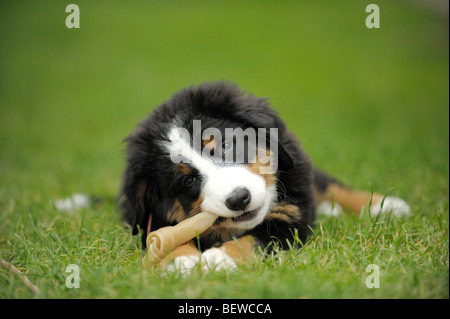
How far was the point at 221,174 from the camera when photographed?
2986 millimetres

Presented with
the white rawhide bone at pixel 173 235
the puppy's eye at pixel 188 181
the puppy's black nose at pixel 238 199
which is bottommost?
the white rawhide bone at pixel 173 235

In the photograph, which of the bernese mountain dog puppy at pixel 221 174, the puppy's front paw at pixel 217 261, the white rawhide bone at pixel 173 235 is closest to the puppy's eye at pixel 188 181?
the bernese mountain dog puppy at pixel 221 174

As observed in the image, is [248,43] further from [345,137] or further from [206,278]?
[206,278]

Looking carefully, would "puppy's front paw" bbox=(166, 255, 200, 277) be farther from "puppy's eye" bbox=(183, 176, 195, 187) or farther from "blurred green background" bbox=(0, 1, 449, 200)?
"blurred green background" bbox=(0, 1, 449, 200)

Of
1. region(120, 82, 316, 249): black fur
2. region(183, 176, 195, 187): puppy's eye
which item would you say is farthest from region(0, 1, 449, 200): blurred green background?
region(183, 176, 195, 187): puppy's eye

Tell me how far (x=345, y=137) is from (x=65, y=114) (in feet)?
19.6

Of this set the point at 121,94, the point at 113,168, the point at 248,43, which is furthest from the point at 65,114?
the point at 248,43

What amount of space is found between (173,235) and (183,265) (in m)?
0.23

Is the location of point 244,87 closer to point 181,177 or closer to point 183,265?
point 181,177

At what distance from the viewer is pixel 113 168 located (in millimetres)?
6371

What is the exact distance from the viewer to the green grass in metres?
2.72

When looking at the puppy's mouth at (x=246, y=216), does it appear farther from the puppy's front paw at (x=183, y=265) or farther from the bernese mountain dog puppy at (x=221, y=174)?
the puppy's front paw at (x=183, y=265)

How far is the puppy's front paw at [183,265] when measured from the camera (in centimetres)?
271

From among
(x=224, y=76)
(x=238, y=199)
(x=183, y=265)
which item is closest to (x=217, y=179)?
(x=238, y=199)
